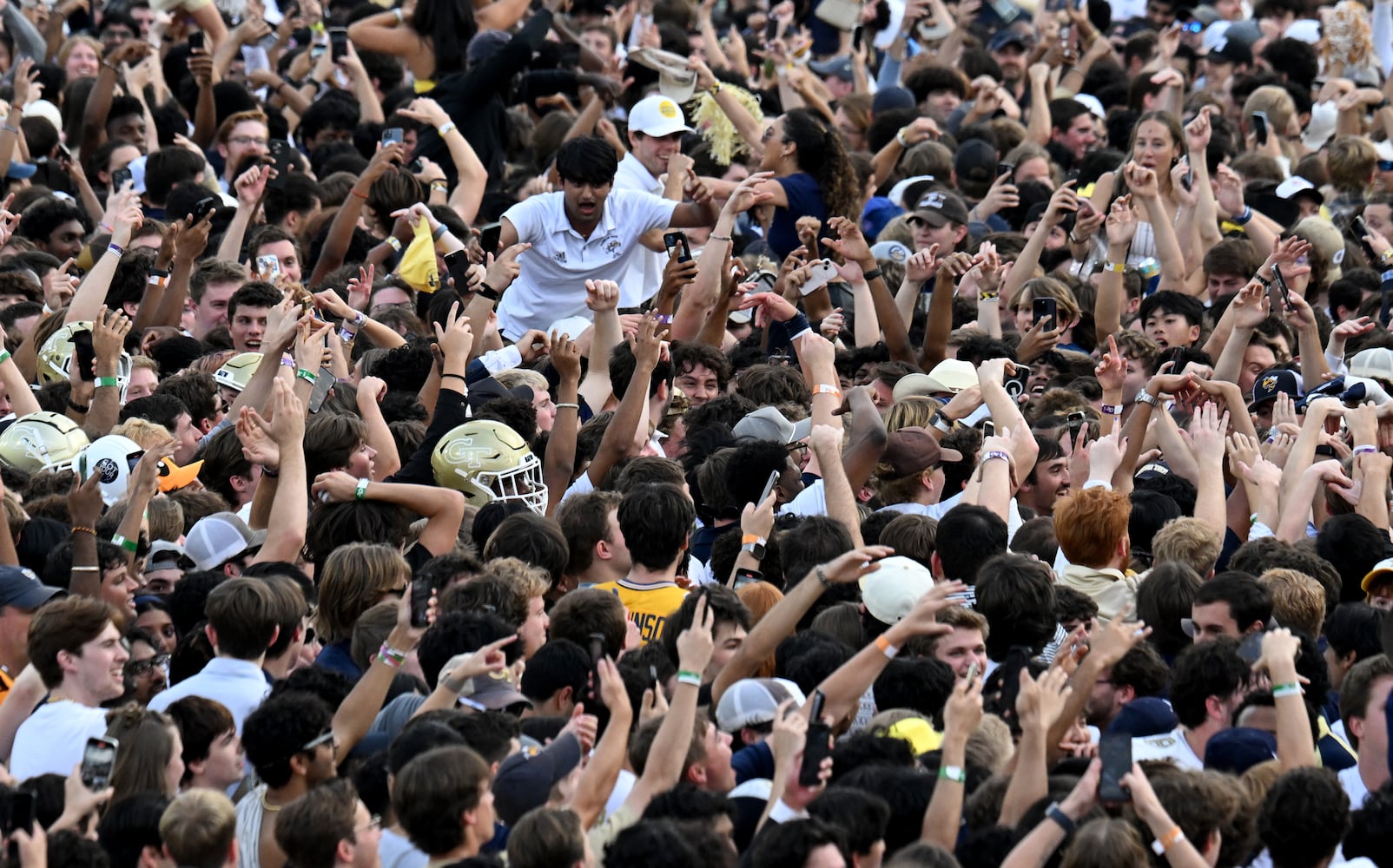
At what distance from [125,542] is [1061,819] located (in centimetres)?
336

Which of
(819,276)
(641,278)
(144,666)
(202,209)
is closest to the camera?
(144,666)

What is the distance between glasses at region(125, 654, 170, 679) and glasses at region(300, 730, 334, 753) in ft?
3.74

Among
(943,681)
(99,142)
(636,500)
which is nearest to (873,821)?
(943,681)

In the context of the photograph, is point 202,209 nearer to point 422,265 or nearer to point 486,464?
point 422,265

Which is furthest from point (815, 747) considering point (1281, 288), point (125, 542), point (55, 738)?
point (1281, 288)

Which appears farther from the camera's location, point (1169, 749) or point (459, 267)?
point (459, 267)

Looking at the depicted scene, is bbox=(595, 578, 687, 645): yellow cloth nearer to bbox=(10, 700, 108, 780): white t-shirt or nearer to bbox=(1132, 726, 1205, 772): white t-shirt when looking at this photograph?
bbox=(1132, 726, 1205, 772): white t-shirt

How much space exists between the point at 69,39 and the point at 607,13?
4.15 metres

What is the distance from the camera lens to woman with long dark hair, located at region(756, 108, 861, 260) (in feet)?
36.5

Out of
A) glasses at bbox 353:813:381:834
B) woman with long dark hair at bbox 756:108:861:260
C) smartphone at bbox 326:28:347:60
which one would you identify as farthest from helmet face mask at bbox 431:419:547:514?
smartphone at bbox 326:28:347:60

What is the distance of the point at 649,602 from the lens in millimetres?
6707

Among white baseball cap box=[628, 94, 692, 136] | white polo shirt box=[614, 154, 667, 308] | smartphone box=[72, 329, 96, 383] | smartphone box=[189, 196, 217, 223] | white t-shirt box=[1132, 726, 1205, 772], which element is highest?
white t-shirt box=[1132, 726, 1205, 772]

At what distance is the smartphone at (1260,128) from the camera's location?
13547 mm

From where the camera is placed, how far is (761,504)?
274 inches
